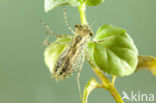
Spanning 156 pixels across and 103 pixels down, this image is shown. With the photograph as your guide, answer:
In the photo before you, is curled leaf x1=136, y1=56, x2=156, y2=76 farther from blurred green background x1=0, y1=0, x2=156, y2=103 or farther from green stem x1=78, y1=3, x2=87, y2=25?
blurred green background x1=0, y1=0, x2=156, y2=103

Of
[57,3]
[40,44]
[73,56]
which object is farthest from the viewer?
[40,44]

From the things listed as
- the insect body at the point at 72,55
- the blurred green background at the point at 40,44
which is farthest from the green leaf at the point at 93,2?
the blurred green background at the point at 40,44

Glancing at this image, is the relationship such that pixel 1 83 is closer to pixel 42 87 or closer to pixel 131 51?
pixel 42 87

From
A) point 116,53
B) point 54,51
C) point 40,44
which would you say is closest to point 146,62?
point 116,53

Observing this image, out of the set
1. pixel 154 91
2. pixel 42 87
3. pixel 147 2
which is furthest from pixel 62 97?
pixel 147 2

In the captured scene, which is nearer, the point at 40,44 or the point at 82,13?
the point at 82,13

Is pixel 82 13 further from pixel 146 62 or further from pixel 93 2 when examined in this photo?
pixel 146 62

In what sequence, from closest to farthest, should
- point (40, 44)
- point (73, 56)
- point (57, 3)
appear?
point (57, 3)
point (73, 56)
point (40, 44)
